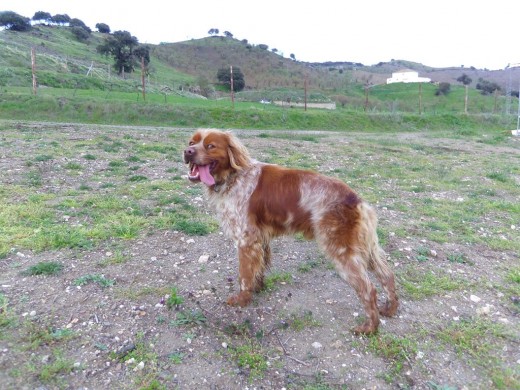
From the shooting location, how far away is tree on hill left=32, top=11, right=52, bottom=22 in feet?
296

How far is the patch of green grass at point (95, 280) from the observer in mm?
4973

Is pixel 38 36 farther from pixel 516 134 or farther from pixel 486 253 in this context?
pixel 486 253

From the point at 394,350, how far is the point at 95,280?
3492mm

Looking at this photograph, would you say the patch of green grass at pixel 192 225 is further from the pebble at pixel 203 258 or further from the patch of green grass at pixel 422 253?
the patch of green grass at pixel 422 253

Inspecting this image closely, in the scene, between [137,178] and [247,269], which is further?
[137,178]

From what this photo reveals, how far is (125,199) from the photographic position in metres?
8.15

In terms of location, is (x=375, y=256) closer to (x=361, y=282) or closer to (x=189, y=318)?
(x=361, y=282)

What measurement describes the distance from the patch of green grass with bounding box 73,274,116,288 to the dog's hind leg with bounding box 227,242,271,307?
148 centimetres

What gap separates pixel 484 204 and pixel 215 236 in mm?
6078

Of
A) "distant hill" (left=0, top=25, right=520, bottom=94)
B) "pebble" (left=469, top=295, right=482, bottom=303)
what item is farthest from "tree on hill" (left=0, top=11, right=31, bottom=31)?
"pebble" (left=469, top=295, right=482, bottom=303)

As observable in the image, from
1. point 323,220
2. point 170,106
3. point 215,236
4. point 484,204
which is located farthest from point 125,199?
point 170,106

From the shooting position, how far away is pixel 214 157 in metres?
4.85

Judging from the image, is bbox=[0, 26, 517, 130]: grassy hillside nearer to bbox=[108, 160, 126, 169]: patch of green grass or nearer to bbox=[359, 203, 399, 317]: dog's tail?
bbox=[108, 160, 126, 169]: patch of green grass

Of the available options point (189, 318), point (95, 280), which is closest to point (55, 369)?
point (189, 318)
